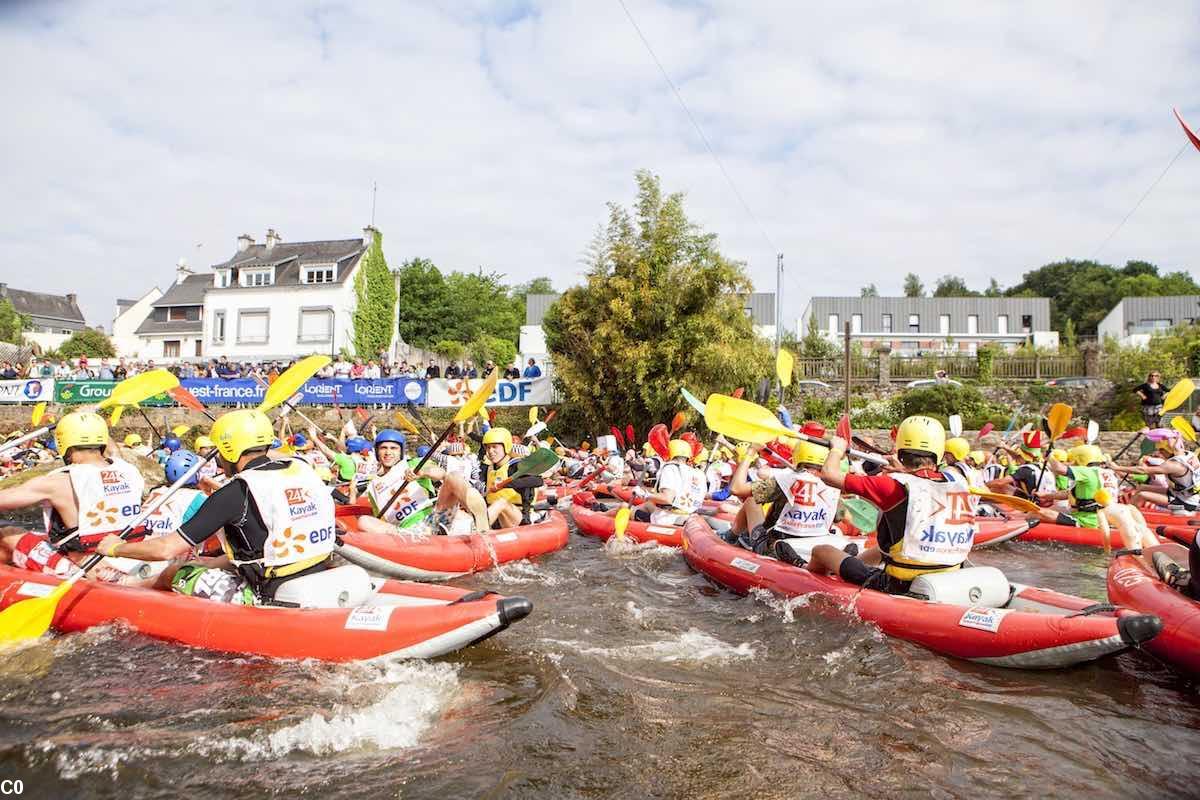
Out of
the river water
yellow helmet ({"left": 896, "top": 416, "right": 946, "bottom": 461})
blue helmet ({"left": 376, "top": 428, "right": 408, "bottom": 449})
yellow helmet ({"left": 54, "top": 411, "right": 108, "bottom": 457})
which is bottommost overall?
the river water

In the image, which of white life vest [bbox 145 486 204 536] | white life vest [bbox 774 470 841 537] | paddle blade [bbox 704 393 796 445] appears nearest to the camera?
paddle blade [bbox 704 393 796 445]

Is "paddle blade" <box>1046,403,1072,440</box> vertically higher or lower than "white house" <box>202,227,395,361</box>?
lower

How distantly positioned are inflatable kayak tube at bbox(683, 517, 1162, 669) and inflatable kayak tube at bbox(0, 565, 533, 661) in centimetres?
253

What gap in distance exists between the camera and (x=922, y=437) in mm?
5281

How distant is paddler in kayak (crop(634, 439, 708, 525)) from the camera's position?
1043 cm

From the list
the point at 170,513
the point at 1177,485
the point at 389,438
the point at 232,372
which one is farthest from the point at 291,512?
the point at 232,372

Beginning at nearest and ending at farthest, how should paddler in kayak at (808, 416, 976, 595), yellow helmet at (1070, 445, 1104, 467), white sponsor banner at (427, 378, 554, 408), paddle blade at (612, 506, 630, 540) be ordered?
1. paddler in kayak at (808, 416, 976, 595)
2. paddle blade at (612, 506, 630, 540)
3. yellow helmet at (1070, 445, 1104, 467)
4. white sponsor banner at (427, 378, 554, 408)

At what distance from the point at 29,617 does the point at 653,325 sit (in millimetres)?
17697

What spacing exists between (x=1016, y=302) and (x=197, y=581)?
5992 cm

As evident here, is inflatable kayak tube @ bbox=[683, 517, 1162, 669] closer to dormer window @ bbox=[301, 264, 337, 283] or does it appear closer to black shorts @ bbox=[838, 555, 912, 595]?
black shorts @ bbox=[838, 555, 912, 595]

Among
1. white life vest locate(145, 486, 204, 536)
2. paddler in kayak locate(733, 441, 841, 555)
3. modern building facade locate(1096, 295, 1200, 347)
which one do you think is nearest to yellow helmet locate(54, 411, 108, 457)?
white life vest locate(145, 486, 204, 536)

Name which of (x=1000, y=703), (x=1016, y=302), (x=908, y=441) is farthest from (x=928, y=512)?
(x=1016, y=302)

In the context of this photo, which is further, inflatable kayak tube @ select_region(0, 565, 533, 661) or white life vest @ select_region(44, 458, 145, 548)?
white life vest @ select_region(44, 458, 145, 548)

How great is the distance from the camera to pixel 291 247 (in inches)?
1538
